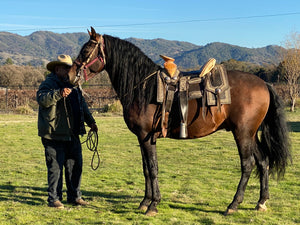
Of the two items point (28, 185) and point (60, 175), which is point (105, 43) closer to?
point (60, 175)

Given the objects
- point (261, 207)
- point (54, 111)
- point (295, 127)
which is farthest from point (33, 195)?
point (295, 127)

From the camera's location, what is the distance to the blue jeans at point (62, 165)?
15.5 feet

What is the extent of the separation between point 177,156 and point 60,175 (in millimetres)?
4363

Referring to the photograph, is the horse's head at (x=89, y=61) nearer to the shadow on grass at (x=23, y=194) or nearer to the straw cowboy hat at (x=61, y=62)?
the straw cowboy hat at (x=61, y=62)

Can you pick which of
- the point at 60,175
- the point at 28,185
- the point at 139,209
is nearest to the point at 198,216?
the point at 139,209

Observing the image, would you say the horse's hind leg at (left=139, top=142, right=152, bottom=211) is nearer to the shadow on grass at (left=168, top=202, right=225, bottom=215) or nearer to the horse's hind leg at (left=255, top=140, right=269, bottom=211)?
the shadow on grass at (left=168, top=202, right=225, bottom=215)

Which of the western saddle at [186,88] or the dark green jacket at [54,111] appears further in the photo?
the dark green jacket at [54,111]

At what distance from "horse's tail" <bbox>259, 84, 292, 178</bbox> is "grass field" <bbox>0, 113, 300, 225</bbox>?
650 millimetres

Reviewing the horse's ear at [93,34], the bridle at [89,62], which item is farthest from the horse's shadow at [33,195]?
the horse's ear at [93,34]

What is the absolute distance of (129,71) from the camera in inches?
177

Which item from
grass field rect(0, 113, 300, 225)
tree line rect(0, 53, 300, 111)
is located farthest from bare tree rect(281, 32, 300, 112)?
grass field rect(0, 113, 300, 225)

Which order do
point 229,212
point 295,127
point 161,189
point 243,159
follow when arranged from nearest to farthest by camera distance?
1. point 229,212
2. point 243,159
3. point 161,189
4. point 295,127

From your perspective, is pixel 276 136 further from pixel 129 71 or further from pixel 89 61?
pixel 89 61

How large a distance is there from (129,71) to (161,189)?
2325 mm
